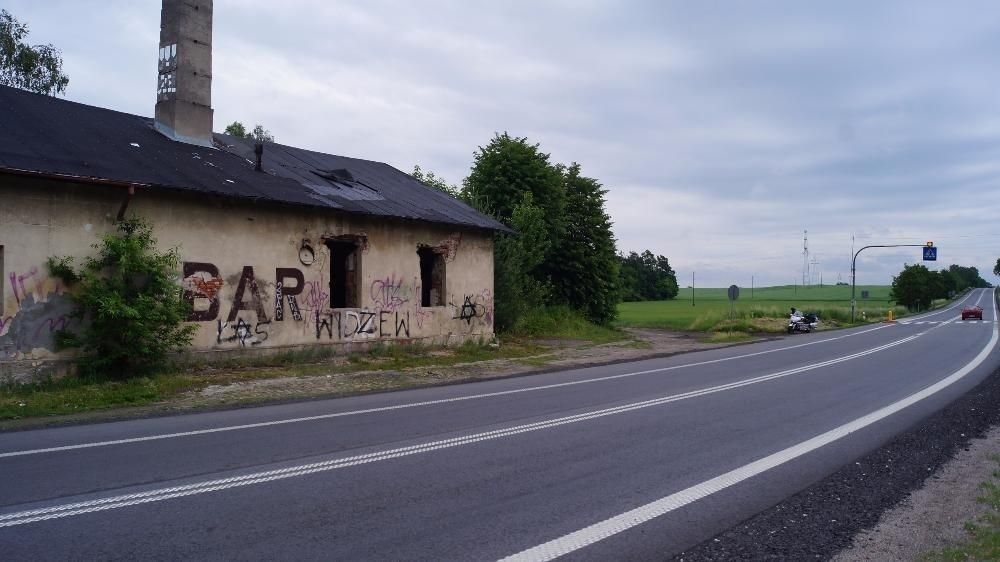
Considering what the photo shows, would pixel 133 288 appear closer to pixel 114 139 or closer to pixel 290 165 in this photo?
pixel 114 139

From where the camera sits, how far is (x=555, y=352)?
23.0m

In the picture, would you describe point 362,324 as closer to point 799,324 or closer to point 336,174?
point 336,174

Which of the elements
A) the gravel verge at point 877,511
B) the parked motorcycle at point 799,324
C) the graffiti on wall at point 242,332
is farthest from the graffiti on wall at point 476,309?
the parked motorcycle at point 799,324

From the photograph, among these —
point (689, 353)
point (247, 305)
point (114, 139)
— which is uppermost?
point (114, 139)

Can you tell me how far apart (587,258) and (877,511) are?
29.1m

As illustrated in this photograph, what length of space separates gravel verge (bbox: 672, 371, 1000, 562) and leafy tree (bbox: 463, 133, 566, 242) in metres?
24.0

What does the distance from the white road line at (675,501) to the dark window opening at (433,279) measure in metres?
13.1

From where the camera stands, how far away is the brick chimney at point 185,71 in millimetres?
17938

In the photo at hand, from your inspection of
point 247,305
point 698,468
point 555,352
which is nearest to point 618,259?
point 555,352

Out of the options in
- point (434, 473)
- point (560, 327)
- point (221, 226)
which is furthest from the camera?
point (560, 327)

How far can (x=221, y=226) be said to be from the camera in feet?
51.8

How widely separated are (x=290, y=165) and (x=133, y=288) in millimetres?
7887

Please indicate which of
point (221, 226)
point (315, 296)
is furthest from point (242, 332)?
point (221, 226)

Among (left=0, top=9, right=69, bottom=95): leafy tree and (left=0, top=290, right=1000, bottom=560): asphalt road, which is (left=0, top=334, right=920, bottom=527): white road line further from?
(left=0, top=9, right=69, bottom=95): leafy tree
